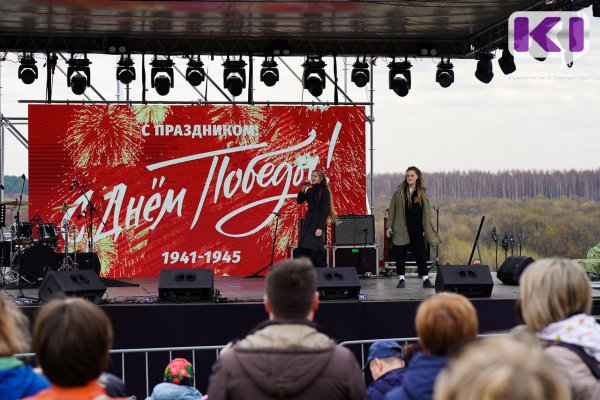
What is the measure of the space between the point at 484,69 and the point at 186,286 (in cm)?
667

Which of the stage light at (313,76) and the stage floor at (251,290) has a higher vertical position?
the stage light at (313,76)

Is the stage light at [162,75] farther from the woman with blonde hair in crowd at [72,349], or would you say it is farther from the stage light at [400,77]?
the woman with blonde hair in crowd at [72,349]

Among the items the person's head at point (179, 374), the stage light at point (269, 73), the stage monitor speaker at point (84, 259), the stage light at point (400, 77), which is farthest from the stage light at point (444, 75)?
the person's head at point (179, 374)

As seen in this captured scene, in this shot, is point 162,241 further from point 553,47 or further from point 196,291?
point 553,47

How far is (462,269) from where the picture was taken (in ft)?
35.7

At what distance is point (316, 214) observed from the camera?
1280cm

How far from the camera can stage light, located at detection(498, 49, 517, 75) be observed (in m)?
14.3

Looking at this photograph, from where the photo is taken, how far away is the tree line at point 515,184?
69.8 feet

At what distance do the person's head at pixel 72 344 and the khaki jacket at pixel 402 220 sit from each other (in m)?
9.83

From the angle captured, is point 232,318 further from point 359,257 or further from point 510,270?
point 359,257

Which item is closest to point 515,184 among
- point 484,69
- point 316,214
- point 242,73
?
point 484,69

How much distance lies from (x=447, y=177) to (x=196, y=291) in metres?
11.5

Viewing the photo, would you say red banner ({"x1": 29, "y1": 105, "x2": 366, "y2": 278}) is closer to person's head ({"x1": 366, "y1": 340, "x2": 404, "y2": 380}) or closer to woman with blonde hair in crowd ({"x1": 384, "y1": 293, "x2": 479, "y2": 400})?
person's head ({"x1": 366, "y1": 340, "x2": 404, "y2": 380})

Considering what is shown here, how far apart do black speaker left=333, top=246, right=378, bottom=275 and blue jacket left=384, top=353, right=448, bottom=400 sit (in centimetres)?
1153
